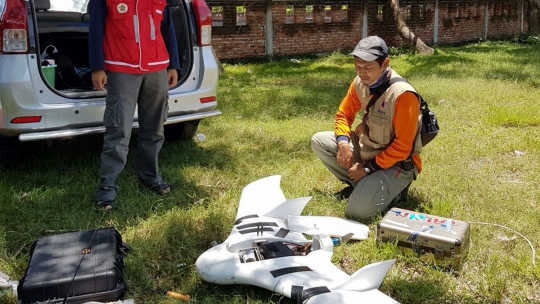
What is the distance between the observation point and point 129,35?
349cm

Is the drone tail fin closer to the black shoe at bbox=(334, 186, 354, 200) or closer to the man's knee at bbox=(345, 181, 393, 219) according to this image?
the man's knee at bbox=(345, 181, 393, 219)

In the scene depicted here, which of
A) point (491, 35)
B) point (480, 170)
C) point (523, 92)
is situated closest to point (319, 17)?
point (523, 92)

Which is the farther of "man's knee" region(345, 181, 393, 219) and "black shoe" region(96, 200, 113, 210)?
"black shoe" region(96, 200, 113, 210)

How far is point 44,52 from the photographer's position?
17.2 ft

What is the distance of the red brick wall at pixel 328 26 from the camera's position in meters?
12.8

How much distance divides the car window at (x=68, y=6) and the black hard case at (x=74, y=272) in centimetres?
377

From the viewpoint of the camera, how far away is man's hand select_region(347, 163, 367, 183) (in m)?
3.60

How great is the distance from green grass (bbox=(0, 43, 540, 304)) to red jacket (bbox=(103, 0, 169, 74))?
0.93 meters

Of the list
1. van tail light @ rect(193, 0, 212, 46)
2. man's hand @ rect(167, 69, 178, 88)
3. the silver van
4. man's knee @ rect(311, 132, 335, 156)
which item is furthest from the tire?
man's knee @ rect(311, 132, 335, 156)

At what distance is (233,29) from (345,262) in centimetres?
1047

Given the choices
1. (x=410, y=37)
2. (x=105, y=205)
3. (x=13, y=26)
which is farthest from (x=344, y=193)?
(x=410, y=37)

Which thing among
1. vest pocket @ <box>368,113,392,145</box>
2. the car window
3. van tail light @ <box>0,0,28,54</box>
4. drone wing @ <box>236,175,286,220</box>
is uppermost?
the car window

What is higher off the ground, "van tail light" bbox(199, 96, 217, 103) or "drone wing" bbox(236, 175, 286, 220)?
"van tail light" bbox(199, 96, 217, 103)

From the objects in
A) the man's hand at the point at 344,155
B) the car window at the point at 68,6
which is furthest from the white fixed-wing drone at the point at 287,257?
the car window at the point at 68,6
